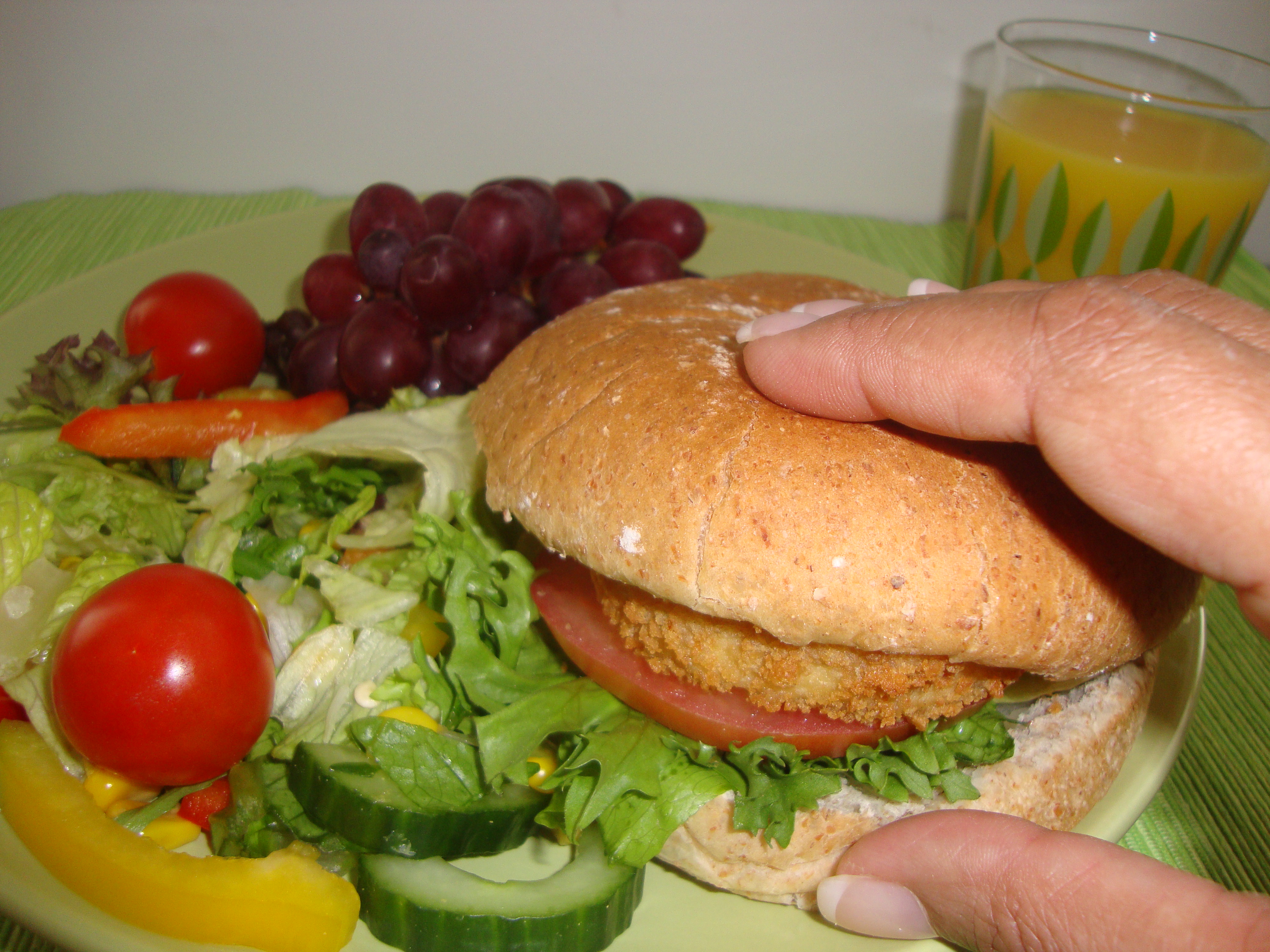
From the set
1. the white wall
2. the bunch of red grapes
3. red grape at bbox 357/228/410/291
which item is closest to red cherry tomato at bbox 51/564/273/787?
the bunch of red grapes

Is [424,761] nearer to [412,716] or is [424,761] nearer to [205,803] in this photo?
[412,716]

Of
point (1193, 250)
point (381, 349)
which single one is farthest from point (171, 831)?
point (1193, 250)

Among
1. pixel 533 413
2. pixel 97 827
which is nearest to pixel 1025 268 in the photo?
pixel 533 413

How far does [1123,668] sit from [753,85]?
3.42 metres

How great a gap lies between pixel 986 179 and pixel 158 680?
3119 mm

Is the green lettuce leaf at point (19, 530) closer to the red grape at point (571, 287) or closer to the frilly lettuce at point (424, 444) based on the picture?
the frilly lettuce at point (424, 444)

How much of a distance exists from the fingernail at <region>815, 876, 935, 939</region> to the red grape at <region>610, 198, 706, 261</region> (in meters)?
2.16

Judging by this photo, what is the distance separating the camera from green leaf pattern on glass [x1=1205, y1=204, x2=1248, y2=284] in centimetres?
286

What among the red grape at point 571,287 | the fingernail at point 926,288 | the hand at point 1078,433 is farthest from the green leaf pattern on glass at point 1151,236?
the red grape at point 571,287

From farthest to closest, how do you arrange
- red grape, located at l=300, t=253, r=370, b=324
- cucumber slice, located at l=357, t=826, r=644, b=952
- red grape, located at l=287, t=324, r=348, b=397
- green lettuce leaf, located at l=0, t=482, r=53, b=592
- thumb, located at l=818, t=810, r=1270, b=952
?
red grape, located at l=300, t=253, r=370, b=324, red grape, located at l=287, t=324, r=348, b=397, green lettuce leaf, located at l=0, t=482, r=53, b=592, cucumber slice, located at l=357, t=826, r=644, b=952, thumb, located at l=818, t=810, r=1270, b=952

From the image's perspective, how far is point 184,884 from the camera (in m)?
Result: 1.47

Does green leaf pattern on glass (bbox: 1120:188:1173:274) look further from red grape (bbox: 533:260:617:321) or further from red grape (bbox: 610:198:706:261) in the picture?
red grape (bbox: 533:260:617:321)

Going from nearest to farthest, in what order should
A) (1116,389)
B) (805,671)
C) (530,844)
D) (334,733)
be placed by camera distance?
1. (1116,389)
2. (805,671)
3. (530,844)
4. (334,733)

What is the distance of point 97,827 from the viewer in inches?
61.7
